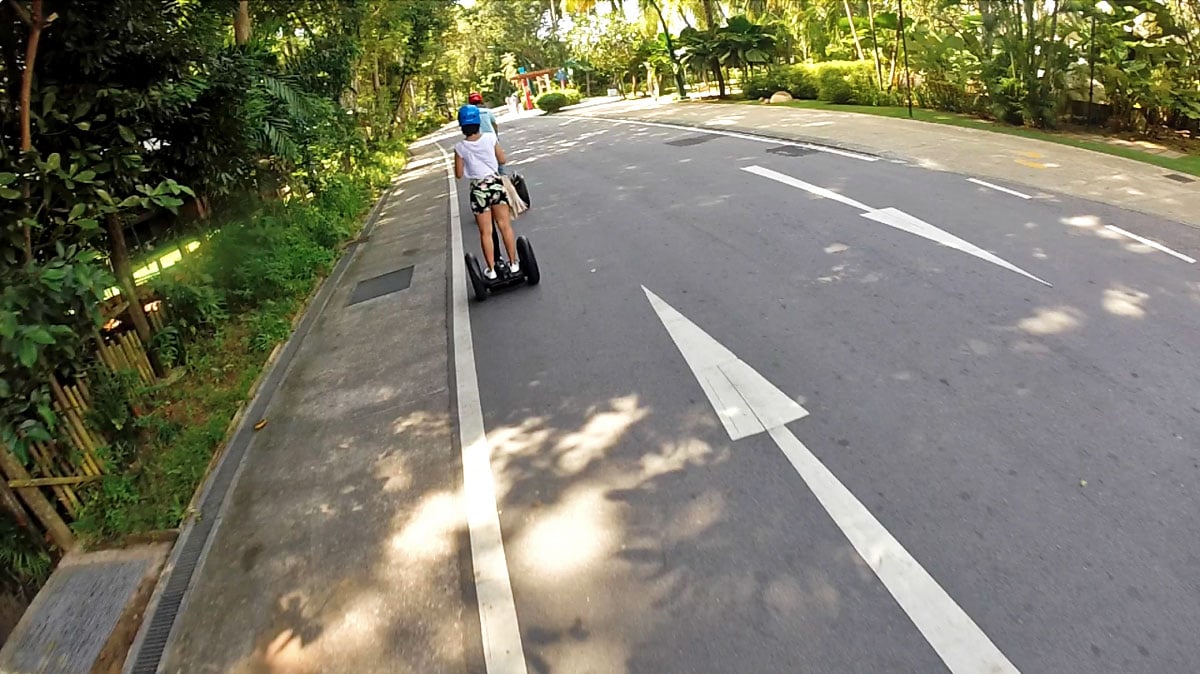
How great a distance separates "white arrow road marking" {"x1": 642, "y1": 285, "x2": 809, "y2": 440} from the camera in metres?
4.33

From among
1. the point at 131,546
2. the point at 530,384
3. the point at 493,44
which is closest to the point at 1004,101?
the point at 530,384

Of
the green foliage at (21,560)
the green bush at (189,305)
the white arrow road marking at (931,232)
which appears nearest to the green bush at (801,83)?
the white arrow road marking at (931,232)

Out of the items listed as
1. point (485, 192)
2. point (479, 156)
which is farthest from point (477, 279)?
point (479, 156)

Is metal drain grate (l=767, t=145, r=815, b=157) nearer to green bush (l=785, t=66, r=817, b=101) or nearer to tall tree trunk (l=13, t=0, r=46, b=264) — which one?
green bush (l=785, t=66, r=817, b=101)

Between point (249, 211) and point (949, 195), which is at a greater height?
point (249, 211)

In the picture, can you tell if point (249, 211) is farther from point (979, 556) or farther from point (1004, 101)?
point (1004, 101)

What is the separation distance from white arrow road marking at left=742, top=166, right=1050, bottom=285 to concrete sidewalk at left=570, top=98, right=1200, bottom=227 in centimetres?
222

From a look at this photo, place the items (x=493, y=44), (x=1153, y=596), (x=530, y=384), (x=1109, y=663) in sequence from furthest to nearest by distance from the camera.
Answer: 1. (x=493, y=44)
2. (x=530, y=384)
3. (x=1153, y=596)
4. (x=1109, y=663)

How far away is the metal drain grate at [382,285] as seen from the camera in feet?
28.8

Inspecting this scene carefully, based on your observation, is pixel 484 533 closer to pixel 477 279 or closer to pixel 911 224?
pixel 477 279

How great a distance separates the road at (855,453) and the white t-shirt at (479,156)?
1.31 metres

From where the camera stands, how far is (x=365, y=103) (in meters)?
23.4

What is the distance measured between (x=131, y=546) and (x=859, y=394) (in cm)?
455

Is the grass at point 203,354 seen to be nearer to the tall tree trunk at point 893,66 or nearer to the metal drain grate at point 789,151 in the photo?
the metal drain grate at point 789,151
